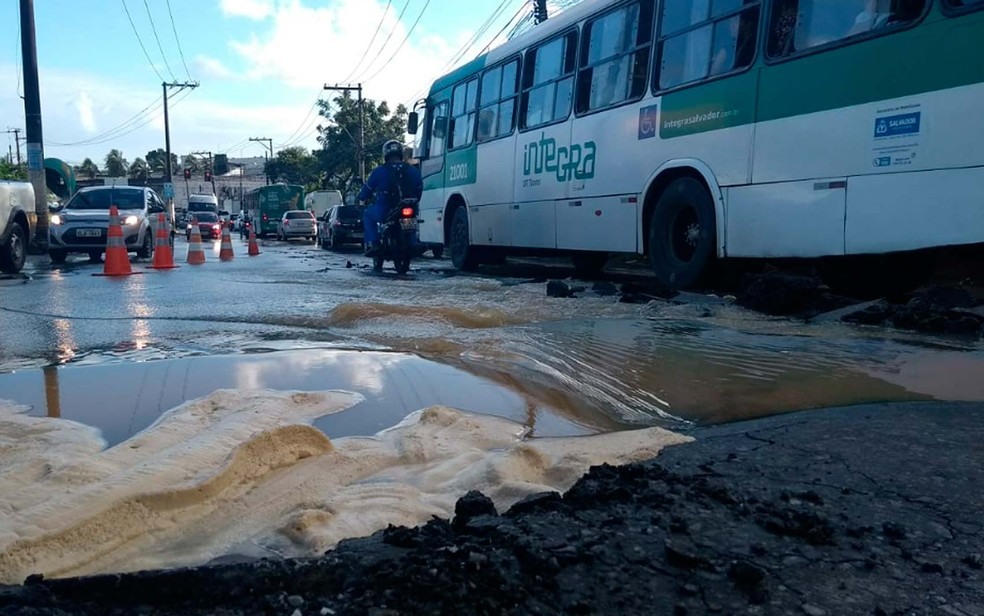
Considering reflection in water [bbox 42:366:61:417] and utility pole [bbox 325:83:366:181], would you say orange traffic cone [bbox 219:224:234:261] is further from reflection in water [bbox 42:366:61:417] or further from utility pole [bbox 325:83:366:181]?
utility pole [bbox 325:83:366:181]

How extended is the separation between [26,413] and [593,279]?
8728 millimetres

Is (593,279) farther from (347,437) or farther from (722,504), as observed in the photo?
(722,504)

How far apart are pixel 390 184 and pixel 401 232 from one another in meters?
0.73

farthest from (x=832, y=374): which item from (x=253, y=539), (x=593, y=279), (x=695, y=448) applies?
(x=593, y=279)

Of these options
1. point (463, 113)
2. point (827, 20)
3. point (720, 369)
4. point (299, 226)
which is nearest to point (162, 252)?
point (463, 113)

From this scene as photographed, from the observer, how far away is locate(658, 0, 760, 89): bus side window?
7.57 m

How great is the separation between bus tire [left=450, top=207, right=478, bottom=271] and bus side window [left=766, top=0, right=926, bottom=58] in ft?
23.2

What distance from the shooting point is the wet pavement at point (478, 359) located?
387 cm

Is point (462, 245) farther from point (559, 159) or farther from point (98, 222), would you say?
point (98, 222)

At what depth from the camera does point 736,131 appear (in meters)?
7.59

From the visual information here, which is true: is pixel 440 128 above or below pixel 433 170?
above

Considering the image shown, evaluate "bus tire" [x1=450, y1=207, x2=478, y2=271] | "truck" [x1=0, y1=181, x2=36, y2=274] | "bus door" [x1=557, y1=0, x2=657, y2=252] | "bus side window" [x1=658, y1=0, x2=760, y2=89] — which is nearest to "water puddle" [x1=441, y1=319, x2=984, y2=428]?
"bus side window" [x1=658, y1=0, x2=760, y2=89]

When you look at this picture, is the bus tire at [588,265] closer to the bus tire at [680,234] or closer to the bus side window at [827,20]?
the bus tire at [680,234]

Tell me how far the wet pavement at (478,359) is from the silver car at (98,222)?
8.62m
